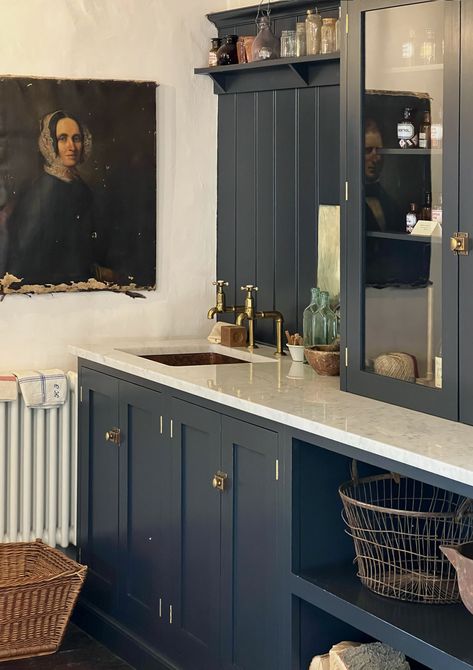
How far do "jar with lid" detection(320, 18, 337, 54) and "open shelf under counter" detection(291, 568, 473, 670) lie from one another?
1.84 meters

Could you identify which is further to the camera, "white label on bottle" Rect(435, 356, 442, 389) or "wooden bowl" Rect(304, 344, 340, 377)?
"wooden bowl" Rect(304, 344, 340, 377)

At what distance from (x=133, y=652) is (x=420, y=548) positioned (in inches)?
51.6

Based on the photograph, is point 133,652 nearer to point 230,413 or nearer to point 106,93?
point 230,413

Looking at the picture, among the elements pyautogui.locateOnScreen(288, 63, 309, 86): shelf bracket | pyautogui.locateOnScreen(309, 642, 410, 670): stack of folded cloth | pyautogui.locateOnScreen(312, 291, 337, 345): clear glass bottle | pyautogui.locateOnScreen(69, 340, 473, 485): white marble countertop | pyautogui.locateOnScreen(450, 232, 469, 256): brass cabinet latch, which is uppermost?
pyautogui.locateOnScreen(288, 63, 309, 86): shelf bracket

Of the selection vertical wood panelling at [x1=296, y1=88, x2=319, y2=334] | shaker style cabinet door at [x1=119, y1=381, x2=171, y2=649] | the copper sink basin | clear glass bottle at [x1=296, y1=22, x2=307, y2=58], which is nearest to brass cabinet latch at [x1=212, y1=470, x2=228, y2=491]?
shaker style cabinet door at [x1=119, y1=381, x2=171, y2=649]

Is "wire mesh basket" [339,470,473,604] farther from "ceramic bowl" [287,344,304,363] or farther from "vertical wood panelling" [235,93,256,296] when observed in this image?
"vertical wood panelling" [235,93,256,296]

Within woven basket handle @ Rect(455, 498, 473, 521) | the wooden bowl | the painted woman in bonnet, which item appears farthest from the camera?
the painted woman in bonnet

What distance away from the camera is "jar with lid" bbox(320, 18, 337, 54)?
3912 millimetres

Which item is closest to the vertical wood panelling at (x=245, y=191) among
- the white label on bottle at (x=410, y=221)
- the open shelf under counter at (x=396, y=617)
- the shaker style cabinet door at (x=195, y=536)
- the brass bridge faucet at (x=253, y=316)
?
the brass bridge faucet at (x=253, y=316)

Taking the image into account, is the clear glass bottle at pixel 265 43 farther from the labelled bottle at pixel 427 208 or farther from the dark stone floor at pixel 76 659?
the dark stone floor at pixel 76 659

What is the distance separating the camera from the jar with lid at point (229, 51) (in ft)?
14.6

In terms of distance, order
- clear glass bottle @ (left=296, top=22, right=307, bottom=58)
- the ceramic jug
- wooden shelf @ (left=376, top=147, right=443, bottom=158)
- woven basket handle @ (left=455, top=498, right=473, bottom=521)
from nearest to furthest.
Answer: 1. the ceramic jug
2. woven basket handle @ (left=455, top=498, right=473, bottom=521)
3. wooden shelf @ (left=376, top=147, right=443, bottom=158)
4. clear glass bottle @ (left=296, top=22, right=307, bottom=58)

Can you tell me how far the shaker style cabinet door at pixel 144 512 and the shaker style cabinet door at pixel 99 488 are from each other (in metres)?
0.07

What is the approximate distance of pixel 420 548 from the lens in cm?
309
